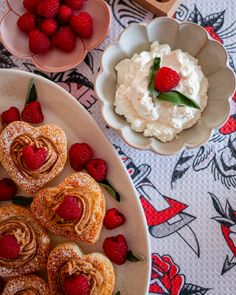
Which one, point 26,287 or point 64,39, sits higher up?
point 64,39

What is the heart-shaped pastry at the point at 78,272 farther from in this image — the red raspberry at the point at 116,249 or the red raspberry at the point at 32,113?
the red raspberry at the point at 32,113

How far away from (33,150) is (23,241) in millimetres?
227

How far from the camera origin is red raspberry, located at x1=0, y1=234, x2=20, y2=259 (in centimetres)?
126

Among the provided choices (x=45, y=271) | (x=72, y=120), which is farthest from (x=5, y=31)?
(x=45, y=271)

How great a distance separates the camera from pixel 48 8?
1.32 m

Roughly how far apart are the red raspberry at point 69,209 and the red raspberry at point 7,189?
0.51ft

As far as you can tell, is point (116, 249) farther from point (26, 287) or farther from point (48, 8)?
point (48, 8)

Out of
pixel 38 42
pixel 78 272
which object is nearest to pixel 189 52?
pixel 38 42

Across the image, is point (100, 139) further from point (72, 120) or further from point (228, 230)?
point (228, 230)

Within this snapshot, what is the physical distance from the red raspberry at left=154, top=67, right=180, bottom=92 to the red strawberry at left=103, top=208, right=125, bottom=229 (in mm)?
327

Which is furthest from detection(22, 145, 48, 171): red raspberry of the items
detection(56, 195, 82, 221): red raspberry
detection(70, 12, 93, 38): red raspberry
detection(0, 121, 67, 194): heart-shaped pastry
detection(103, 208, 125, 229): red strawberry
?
detection(70, 12, 93, 38): red raspberry

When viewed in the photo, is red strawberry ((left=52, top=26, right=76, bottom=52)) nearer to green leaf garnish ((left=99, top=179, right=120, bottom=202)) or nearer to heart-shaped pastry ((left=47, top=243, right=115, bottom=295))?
green leaf garnish ((left=99, top=179, right=120, bottom=202))

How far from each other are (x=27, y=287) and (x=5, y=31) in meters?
0.65

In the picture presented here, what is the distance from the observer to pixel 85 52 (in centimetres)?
134
